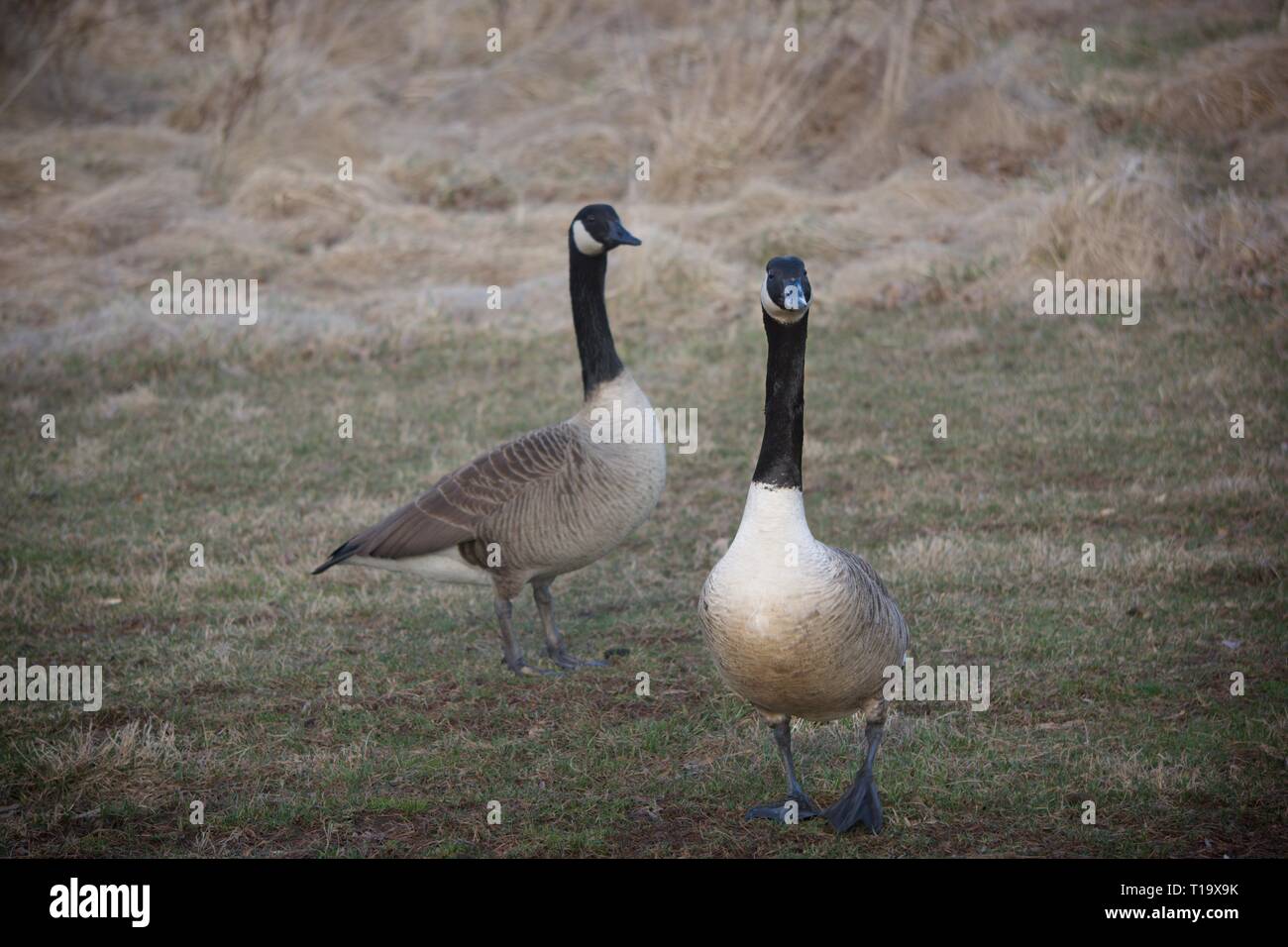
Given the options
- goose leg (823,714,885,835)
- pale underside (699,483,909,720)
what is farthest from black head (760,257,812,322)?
goose leg (823,714,885,835)

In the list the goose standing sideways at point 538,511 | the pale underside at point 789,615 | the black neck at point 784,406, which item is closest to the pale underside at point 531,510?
the goose standing sideways at point 538,511

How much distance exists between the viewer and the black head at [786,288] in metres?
4.31

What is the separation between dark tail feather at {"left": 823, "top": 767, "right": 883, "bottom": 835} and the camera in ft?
15.3

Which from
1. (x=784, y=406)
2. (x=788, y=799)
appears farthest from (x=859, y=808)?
(x=784, y=406)

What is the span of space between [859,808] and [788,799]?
1.05ft

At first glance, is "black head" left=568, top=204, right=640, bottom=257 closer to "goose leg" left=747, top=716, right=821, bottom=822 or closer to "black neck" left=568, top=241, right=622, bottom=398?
"black neck" left=568, top=241, right=622, bottom=398

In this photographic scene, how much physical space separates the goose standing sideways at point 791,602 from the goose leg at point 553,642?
1.95 meters

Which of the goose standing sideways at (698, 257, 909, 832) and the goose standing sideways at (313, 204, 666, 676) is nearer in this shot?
the goose standing sideways at (698, 257, 909, 832)

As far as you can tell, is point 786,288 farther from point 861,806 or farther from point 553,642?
point 553,642

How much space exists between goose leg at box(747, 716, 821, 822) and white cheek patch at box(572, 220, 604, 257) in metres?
3.16

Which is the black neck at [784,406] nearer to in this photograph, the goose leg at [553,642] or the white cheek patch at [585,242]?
the goose leg at [553,642]

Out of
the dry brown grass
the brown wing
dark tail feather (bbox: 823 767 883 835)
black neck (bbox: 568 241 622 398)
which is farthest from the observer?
the dry brown grass

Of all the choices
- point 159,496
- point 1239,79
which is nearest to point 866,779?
point 159,496

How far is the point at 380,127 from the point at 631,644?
611 inches
